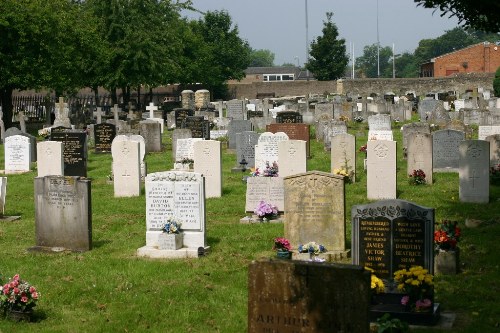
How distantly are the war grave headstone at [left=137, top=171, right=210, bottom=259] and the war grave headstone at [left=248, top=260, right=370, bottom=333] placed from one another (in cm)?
649

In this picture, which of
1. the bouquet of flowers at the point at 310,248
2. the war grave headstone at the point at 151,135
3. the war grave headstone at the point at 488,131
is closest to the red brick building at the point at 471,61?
the war grave headstone at the point at 151,135

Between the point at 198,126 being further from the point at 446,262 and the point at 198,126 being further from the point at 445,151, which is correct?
the point at 446,262

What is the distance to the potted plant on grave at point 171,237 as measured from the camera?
14.1 m

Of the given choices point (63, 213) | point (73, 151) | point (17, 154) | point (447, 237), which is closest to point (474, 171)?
point (447, 237)

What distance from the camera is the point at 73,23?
1859 inches

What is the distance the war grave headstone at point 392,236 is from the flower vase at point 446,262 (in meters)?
1.00

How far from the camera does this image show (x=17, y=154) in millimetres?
25984

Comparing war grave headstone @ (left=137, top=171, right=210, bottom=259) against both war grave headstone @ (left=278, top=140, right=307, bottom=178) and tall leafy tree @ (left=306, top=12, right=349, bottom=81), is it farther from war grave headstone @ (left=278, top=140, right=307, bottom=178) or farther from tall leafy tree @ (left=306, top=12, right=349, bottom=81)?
tall leafy tree @ (left=306, top=12, right=349, bottom=81)

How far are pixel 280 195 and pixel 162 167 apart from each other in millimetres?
9631

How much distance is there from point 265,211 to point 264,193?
0.74 meters

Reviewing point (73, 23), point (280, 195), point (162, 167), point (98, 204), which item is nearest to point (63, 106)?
point (73, 23)

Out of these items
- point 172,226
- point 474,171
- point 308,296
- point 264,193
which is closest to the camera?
point 308,296

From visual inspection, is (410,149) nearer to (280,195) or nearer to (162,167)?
(280,195)

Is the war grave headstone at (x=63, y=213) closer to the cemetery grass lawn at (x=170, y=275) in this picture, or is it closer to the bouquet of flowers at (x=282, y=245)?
the cemetery grass lawn at (x=170, y=275)
